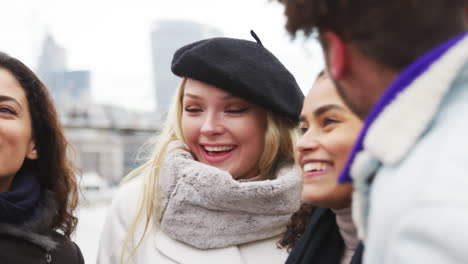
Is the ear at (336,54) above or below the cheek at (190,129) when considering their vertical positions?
above

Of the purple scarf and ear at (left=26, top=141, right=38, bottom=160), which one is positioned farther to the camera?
ear at (left=26, top=141, right=38, bottom=160)

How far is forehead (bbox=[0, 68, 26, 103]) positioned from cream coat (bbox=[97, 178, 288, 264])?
2.24ft

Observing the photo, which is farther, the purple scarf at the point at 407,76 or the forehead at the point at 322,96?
the forehead at the point at 322,96

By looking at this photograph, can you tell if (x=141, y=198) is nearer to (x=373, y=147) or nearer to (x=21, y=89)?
(x=21, y=89)

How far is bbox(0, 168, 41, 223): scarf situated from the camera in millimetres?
2145

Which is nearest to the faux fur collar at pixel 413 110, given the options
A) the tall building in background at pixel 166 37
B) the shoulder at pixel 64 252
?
the shoulder at pixel 64 252

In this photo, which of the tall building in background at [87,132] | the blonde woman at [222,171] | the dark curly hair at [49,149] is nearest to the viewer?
the blonde woman at [222,171]

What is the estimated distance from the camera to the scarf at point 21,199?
214 centimetres

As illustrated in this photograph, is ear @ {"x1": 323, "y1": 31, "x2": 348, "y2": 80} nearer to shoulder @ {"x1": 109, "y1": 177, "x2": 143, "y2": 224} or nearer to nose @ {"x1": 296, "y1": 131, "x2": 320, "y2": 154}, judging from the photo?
nose @ {"x1": 296, "y1": 131, "x2": 320, "y2": 154}

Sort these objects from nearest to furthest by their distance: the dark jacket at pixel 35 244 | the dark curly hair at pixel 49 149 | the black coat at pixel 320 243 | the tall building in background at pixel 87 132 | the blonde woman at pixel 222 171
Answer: the black coat at pixel 320 243 → the dark jacket at pixel 35 244 → the blonde woman at pixel 222 171 → the dark curly hair at pixel 49 149 → the tall building in background at pixel 87 132

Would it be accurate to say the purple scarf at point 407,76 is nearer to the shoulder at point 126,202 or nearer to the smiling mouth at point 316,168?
the smiling mouth at point 316,168

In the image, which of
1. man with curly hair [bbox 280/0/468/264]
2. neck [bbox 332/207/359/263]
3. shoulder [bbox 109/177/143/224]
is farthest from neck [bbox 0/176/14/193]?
man with curly hair [bbox 280/0/468/264]

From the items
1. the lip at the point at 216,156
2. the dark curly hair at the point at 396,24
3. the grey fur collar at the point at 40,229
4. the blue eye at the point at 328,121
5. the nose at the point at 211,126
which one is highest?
the dark curly hair at the point at 396,24

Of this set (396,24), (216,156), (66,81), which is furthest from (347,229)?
(66,81)
